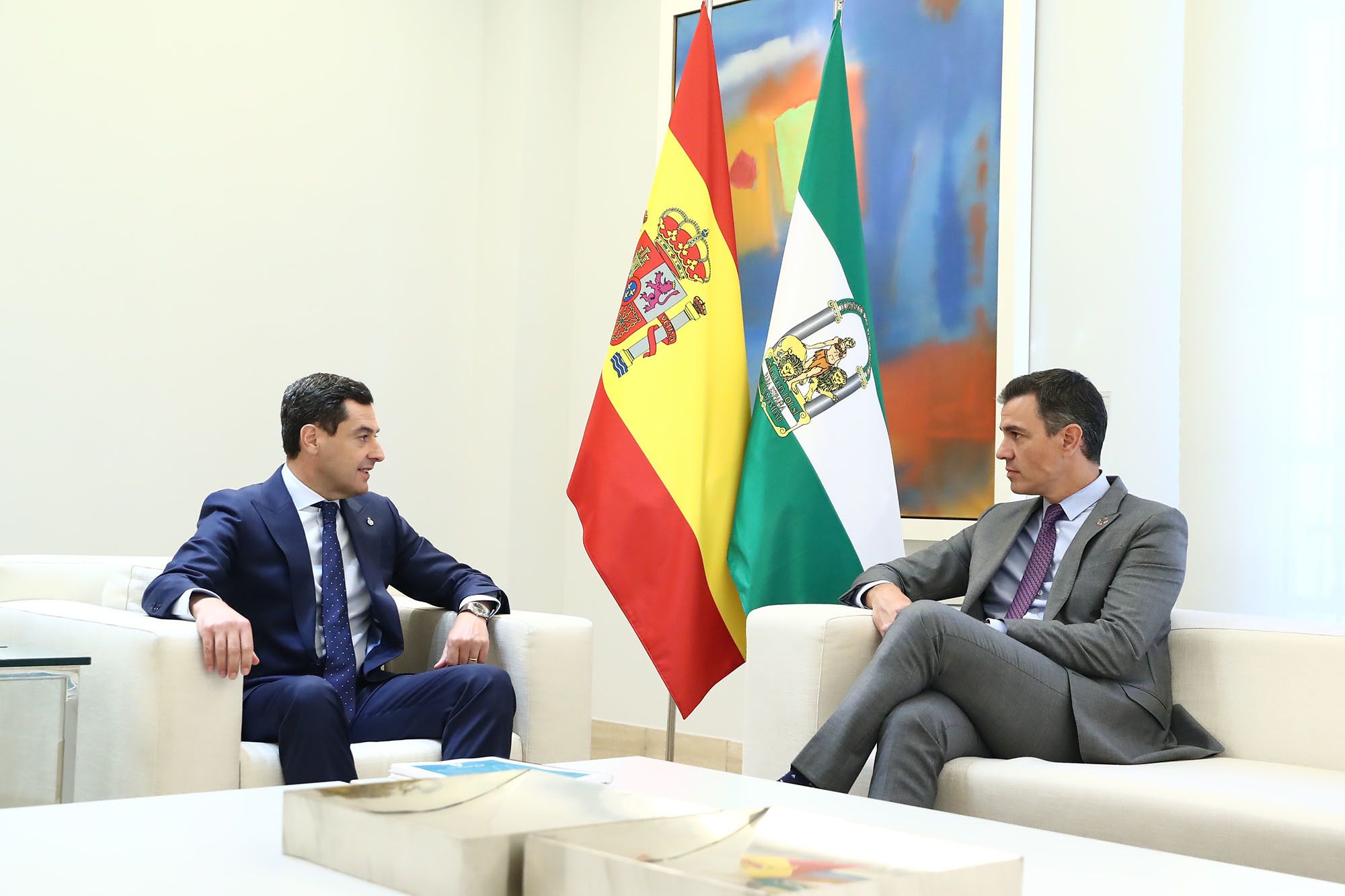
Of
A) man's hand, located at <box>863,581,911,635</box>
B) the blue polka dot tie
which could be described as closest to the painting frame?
man's hand, located at <box>863,581,911,635</box>

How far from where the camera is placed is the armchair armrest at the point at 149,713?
7.14 feet

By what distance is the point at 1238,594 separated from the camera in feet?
11.0

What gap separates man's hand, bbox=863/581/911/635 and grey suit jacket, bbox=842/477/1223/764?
8.7 inches

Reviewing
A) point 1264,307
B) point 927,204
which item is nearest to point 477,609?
point 927,204

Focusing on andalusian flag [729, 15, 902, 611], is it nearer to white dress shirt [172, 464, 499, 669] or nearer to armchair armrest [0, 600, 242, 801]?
white dress shirt [172, 464, 499, 669]

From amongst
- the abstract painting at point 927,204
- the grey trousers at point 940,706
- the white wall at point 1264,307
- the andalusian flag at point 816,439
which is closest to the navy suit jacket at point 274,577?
the andalusian flag at point 816,439

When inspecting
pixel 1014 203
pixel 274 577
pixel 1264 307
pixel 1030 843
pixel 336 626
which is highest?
pixel 1014 203

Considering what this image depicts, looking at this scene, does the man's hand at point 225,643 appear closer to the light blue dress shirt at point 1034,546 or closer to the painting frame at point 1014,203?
the light blue dress shirt at point 1034,546

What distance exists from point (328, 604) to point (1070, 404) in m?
1.73

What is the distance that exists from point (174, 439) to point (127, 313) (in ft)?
1.34

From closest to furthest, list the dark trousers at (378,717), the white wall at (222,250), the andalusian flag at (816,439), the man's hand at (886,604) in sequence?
1. the dark trousers at (378,717)
2. the man's hand at (886,604)
3. the andalusian flag at (816,439)
4. the white wall at (222,250)

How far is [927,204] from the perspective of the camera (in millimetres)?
3887

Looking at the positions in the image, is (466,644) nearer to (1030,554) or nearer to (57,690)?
(57,690)

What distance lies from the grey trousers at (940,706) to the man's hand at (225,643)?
1044 mm
